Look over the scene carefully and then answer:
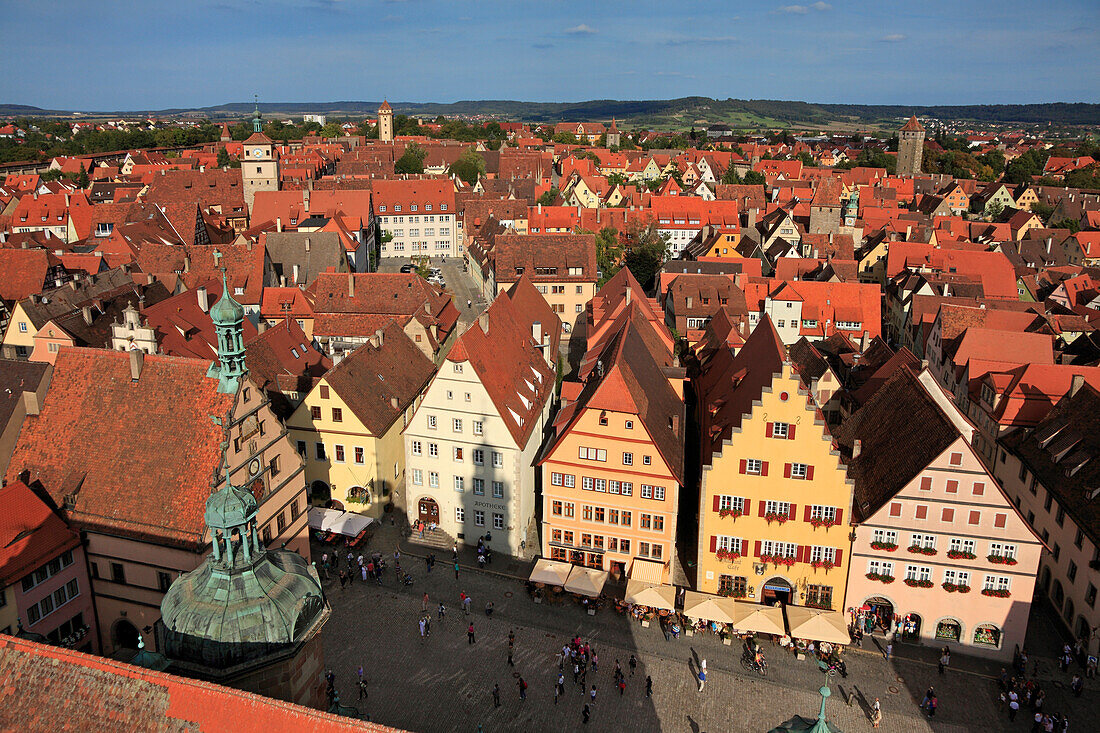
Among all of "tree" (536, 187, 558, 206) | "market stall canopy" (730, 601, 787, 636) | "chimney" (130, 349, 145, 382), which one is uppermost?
"tree" (536, 187, 558, 206)

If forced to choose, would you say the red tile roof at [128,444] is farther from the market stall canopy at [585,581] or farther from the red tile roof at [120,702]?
the market stall canopy at [585,581]

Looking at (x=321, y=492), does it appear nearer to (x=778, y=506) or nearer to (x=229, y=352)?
(x=229, y=352)

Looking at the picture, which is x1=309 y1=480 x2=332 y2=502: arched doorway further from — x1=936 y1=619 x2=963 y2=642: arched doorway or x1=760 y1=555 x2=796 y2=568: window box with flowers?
x1=936 y1=619 x2=963 y2=642: arched doorway

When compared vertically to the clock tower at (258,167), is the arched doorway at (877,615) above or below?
below

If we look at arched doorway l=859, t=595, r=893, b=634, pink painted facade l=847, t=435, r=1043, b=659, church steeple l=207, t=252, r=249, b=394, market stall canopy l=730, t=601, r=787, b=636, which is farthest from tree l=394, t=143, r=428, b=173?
arched doorway l=859, t=595, r=893, b=634

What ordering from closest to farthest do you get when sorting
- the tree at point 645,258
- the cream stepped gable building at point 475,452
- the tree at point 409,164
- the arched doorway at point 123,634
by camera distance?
the arched doorway at point 123,634
the cream stepped gable building at point 475,452
the tree at point 645,258
the tree at point 409,164

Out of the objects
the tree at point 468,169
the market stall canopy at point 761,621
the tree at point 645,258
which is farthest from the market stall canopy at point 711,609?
the tree at point 468,169

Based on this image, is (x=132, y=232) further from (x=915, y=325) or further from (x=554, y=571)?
(x=915, y=325)
